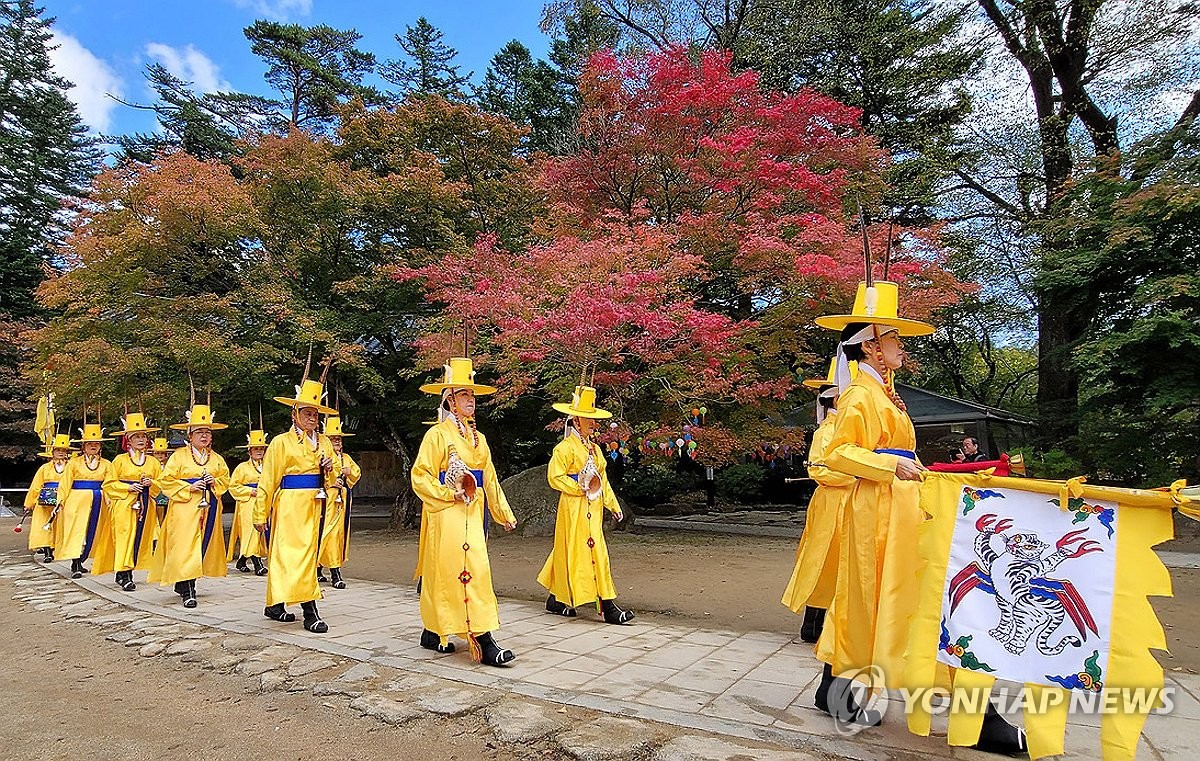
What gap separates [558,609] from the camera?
20.9ft

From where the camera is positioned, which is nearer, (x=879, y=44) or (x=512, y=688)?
(x=512, y=688)

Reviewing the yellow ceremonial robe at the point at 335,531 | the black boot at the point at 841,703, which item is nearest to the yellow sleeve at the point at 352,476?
the yellow ceremonial robe at the point at 335,531

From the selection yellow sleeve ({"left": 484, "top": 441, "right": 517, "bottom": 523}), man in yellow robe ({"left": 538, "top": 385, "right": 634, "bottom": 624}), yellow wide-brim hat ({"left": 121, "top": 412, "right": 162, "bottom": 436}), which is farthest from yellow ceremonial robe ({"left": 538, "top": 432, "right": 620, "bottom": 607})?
yellow wide-brim hat ({"left": 121, "top": 412, "right": 162, "bottom": 436})

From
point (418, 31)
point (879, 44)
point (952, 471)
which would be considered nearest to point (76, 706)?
point (952, 471)

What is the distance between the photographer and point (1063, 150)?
1290 centimetres

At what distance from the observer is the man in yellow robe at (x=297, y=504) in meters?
5.86

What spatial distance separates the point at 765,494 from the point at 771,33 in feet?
37.5

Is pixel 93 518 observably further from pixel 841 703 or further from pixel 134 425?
pixel 841 703

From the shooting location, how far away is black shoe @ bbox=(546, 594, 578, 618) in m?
6.23

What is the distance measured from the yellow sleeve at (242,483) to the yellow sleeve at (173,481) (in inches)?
81.3

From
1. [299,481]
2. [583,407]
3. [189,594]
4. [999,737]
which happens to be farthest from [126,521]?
[999,737]

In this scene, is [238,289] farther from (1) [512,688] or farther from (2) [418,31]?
(2) [418,31]

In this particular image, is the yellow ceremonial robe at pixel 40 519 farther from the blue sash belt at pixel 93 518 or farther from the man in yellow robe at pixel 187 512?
the man in yellow robe at pixel 187 512

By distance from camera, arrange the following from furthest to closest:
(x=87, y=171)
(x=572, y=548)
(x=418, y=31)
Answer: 1. (x=87, y=171)
2. (x=418, y=31)
3. (x=572, y=548)
